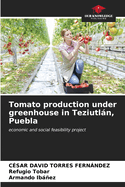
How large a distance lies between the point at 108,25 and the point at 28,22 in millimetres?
6631

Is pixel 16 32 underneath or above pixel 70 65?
above

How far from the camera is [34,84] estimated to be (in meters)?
5.00

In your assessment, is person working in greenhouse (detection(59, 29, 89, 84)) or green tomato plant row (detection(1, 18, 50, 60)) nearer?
person working in greenhouse (detection(59, 29, 89, 84))

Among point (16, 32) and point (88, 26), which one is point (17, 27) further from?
point (88, 26)

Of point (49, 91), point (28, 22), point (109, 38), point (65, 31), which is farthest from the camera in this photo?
point (28, 22)

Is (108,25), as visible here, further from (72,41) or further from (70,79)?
(70,79)

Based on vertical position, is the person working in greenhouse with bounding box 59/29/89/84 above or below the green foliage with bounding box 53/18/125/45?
below

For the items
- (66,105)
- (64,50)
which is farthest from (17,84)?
(66,105)

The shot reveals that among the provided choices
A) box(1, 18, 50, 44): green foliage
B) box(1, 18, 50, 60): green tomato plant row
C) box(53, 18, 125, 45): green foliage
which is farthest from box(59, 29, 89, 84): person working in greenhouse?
box(1, 18, 50, 44): green foliage

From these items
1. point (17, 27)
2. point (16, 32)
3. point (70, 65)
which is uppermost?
point (17, 27)
